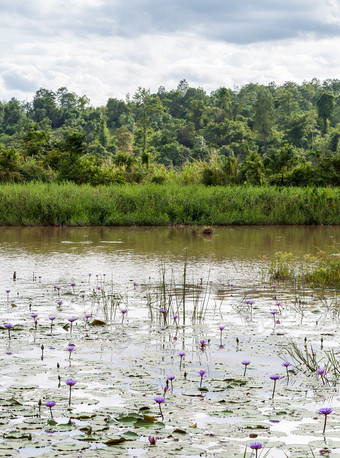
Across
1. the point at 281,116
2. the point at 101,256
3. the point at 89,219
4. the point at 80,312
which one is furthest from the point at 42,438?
the point at 281,116

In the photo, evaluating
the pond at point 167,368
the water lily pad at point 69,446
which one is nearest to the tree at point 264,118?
the pond at point 167,368

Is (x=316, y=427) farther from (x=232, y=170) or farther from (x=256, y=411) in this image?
(x=232, y=170)

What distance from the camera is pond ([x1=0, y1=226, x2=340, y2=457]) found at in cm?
321

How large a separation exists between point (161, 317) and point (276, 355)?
5.36 ft

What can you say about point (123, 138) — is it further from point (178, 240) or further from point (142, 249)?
point (142, 249)

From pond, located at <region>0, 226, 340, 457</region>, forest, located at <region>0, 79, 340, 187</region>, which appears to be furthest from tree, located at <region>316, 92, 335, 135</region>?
pond, located at <region>0, 226, 340, 457</region>

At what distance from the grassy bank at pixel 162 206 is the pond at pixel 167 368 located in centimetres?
1092

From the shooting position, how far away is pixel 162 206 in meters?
21.1

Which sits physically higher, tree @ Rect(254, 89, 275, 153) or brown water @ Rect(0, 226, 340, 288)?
tree @ Rect(254, 89, 275, 153)

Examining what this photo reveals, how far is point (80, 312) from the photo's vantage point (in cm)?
656

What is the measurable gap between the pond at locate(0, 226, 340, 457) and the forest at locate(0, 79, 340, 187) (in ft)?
55.9

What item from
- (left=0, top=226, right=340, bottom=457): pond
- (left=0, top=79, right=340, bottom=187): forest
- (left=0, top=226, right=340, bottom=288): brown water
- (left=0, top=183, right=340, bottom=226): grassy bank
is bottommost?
(left=0, top=226, right=340, bottom=288): brown water

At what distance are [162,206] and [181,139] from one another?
43914mm

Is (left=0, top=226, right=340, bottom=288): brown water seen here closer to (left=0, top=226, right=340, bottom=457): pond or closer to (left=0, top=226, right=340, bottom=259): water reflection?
(left=0, top=226, right=340, bottom=259): water reflection
